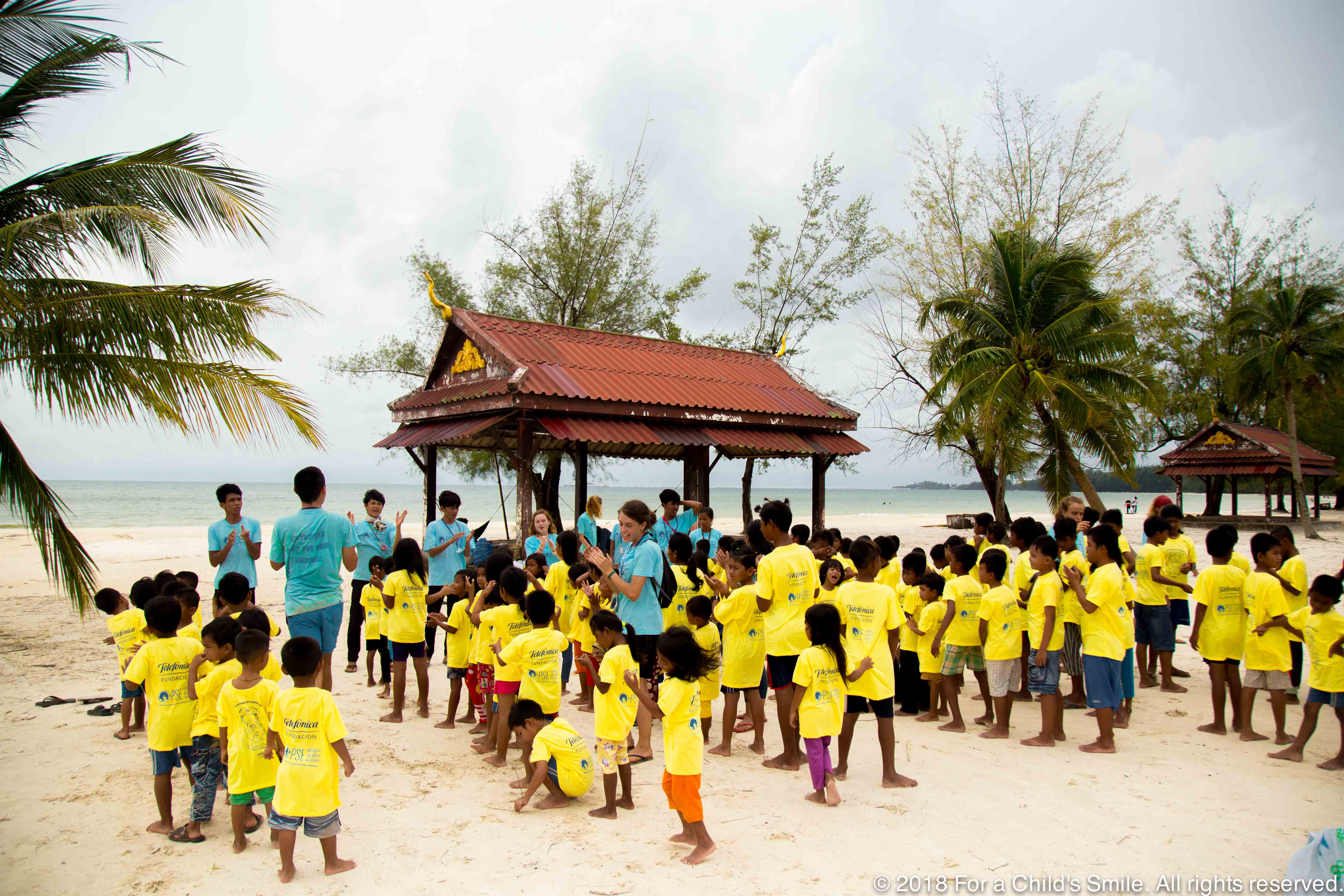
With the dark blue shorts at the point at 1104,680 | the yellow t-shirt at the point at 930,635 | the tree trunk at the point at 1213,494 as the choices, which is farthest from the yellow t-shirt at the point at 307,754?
the tree trunk at the point at 1213,494

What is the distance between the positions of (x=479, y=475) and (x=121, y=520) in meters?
34.3

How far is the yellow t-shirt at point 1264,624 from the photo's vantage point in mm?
5777

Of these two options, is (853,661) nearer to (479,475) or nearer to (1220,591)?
(1220,591)

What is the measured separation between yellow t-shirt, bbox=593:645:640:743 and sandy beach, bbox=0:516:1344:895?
1.56 feet

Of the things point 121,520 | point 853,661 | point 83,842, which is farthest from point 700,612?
point 121,520

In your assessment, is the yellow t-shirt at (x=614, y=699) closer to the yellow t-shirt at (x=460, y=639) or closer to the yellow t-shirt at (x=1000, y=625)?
the yellow t-shirt at (x=460, y=639)

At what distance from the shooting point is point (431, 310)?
2283 cm

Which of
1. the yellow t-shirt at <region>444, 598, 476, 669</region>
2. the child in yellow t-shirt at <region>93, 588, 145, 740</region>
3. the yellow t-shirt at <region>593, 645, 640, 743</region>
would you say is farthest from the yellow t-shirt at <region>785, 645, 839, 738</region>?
the child in yellow t-shirt at <region>93, 588, 145, 740</region>

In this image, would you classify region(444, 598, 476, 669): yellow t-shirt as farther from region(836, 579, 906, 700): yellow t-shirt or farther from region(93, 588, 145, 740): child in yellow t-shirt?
region(836, 579, 906, 700): yellow t-shirt

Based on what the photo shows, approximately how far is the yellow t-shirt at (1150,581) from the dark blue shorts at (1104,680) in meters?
2.18

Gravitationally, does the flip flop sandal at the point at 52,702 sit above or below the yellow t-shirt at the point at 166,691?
below

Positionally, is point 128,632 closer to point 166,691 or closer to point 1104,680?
point 166,691

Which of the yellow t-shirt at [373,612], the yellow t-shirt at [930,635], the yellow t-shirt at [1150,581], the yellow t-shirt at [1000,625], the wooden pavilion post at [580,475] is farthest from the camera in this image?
the wooden pavilion post at [580,475]

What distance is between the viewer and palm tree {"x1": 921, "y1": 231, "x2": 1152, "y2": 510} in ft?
46.5
